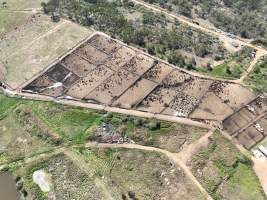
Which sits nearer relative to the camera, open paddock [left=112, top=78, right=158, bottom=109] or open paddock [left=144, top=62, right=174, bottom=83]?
open paddock [left=112, top=78, right=158, bottom=109]

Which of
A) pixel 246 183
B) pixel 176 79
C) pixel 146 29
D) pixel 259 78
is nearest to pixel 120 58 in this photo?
pixel 146 29

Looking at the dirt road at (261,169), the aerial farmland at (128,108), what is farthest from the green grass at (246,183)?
the dirt road at (261,169)

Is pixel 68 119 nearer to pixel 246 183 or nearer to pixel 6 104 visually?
pixel 6 104

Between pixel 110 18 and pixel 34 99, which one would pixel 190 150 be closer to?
pixel 34 99

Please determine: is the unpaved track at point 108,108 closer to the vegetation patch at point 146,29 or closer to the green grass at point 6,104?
the green grass at point 6,104

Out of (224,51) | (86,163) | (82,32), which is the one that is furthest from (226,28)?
(86,163)

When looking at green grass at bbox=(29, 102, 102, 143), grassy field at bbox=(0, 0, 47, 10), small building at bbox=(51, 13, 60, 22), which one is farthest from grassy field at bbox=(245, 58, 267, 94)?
grassy field at bbox=(0, 0, 47, 10)

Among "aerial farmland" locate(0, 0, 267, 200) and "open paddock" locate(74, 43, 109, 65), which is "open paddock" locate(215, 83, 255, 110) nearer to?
"aerial farmland" locate(0, 0, 267, 200)
